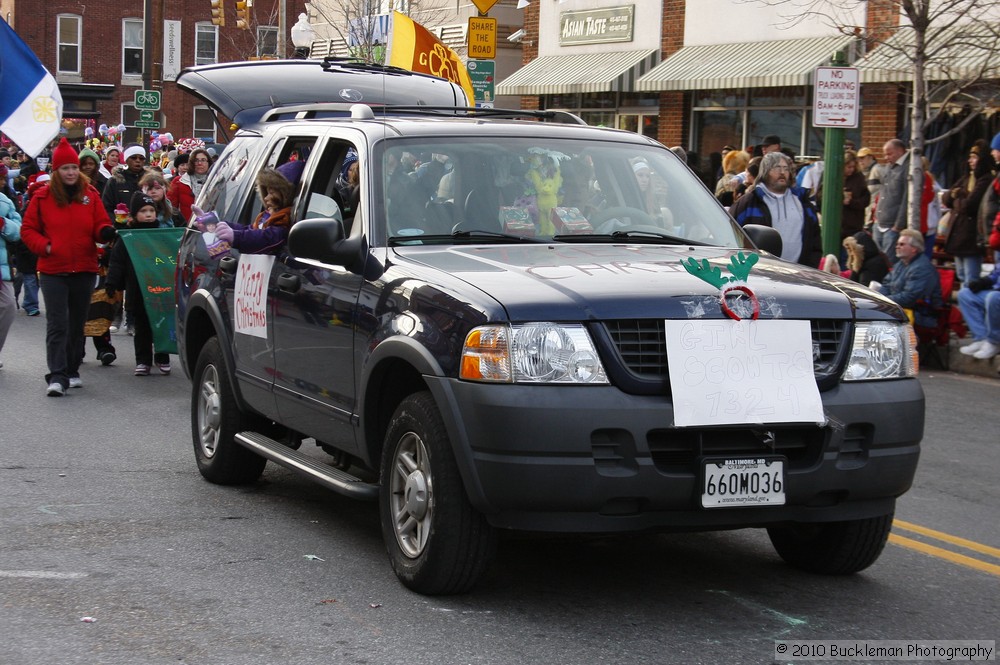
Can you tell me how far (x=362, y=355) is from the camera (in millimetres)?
6148

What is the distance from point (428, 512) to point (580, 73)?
80.4ft

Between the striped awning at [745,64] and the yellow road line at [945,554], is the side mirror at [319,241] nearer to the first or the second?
the yellow road line at [945,554]

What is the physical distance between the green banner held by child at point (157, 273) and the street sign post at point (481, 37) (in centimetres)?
680

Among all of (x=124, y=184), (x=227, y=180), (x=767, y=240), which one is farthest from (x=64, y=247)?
(x=767, y=240)

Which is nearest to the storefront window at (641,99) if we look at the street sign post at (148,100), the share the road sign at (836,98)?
the street sign post at (148,100)

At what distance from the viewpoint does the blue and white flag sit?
13.0m

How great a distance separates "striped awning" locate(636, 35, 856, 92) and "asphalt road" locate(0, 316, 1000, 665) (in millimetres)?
14826

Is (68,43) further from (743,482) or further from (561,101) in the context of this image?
(743,482)

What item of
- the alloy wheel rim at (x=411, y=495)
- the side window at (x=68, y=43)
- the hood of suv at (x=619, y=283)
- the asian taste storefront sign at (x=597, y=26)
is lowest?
the alloy wheel rim at (x=411, y=495)

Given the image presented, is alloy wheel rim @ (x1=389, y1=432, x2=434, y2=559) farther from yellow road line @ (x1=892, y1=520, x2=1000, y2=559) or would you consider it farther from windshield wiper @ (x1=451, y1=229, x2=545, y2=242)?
yellow road line @ (x1=892, y1=520, x2=1000, y2=559)

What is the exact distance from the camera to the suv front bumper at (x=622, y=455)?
515 centimetres

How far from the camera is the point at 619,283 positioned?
5.48m

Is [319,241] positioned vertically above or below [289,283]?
above

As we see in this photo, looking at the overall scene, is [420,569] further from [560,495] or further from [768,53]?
[768,53]
